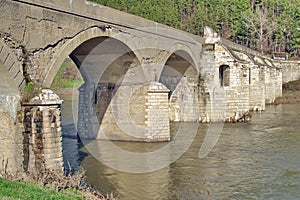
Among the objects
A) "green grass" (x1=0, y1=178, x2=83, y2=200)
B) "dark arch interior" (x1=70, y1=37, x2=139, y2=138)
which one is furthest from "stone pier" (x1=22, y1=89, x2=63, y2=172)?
"dark arch interior" (x1=70, y1=37, x2=139, y2=138)

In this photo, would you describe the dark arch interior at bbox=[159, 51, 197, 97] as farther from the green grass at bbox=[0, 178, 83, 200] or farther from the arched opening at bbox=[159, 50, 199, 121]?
the green grass at bbox=[0, 178, 83, 200]

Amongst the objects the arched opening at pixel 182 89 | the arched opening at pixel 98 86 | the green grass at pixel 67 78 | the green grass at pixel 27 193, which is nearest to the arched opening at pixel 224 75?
the arched opening at pixel 182 89

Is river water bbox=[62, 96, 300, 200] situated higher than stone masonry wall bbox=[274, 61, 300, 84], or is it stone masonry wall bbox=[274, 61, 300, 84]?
stone masonry wall bbox=[274, 61, 300, 84]

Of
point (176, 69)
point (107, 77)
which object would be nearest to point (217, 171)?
point (107, 77)

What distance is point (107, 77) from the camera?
20.5m

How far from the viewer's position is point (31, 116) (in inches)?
434

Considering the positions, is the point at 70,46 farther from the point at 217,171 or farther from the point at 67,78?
the point at 67,78

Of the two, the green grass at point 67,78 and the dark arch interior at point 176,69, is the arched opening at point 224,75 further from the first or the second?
the green grass at point 67,78

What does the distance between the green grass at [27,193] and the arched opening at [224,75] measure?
20651 mm

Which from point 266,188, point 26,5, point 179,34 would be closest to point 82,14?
point 26,5

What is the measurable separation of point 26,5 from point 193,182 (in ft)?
23.6

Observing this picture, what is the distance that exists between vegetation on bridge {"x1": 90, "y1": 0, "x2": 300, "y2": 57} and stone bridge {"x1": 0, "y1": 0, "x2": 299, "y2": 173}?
19232 mm

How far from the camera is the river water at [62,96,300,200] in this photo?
12220 millimetres

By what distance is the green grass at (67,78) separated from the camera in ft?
173
